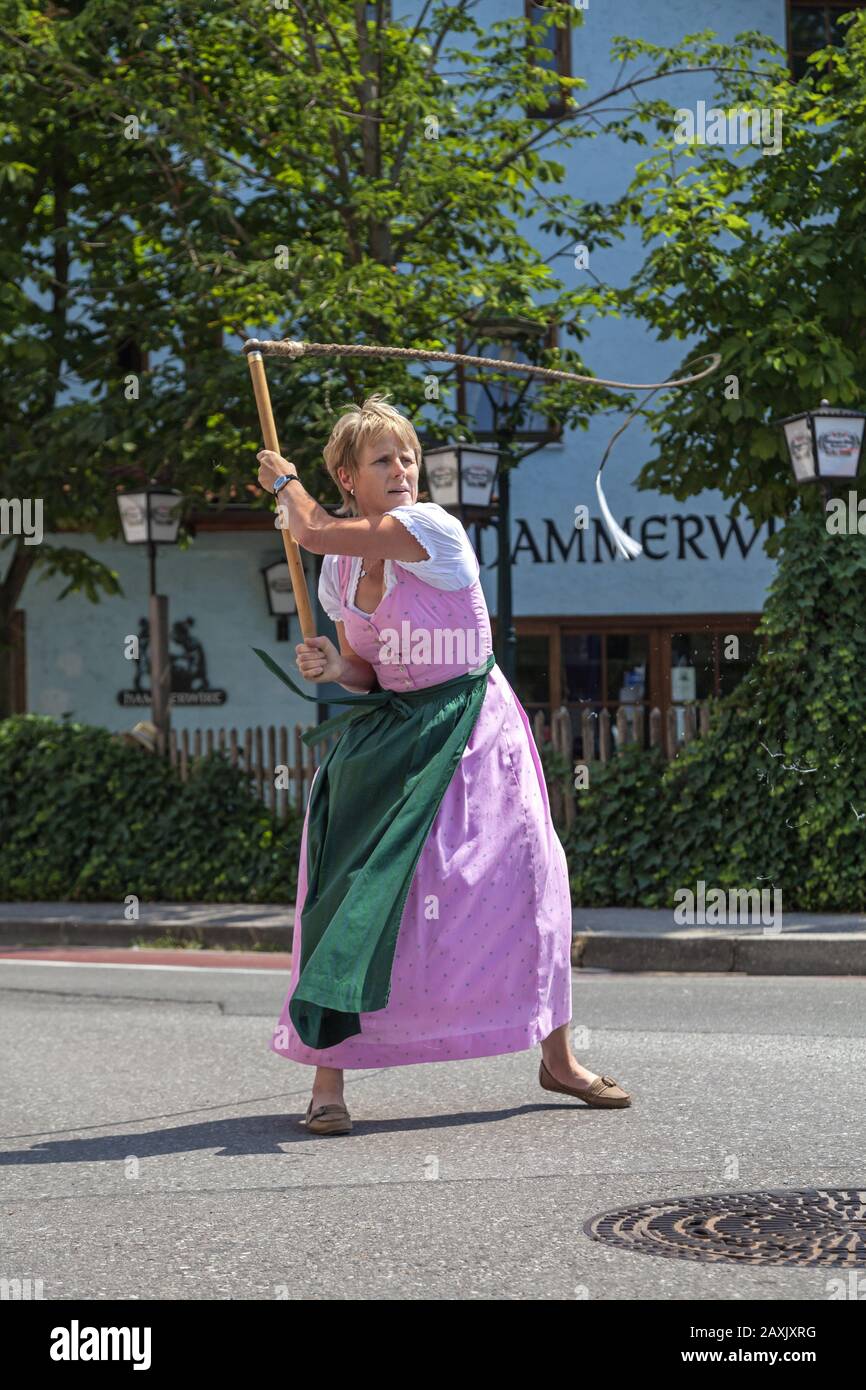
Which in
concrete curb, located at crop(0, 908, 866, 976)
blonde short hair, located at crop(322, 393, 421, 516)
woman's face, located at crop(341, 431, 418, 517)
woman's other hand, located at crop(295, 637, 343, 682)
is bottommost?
concrete curb, located at crop(0, 908, 866, 976)

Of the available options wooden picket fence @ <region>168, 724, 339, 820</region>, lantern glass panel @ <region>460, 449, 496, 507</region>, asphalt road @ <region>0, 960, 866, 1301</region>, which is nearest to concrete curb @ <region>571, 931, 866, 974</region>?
asphalt road @ <region>0, 960, 866, 1301</region>

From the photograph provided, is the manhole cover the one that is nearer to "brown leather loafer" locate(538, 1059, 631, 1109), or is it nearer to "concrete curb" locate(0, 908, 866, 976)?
"brown leather loafer" locate(538, 1059, 631, 1109)

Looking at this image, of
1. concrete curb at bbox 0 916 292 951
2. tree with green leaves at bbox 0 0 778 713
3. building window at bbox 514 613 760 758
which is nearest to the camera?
concrete curb at bbox 0 916 292 951

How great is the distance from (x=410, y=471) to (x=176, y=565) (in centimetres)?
1684

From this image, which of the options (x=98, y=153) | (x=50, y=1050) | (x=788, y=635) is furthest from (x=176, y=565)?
(x=50, y=1050)

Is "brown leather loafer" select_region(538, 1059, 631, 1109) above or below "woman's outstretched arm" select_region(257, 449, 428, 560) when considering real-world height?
below

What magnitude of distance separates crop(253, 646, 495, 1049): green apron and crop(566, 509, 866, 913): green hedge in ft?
20.9

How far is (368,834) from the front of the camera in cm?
559

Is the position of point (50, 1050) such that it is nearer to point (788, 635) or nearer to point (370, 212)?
point (788, 635)

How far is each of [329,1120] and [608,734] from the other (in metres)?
7.76

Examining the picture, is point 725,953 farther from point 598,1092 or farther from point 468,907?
point 468,907

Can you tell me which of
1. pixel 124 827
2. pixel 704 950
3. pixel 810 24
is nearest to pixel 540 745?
pixel 704 950

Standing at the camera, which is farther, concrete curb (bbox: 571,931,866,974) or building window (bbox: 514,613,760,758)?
building window (bbox: 514,613,760,758)

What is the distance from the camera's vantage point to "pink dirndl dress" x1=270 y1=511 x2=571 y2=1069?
215 inches
